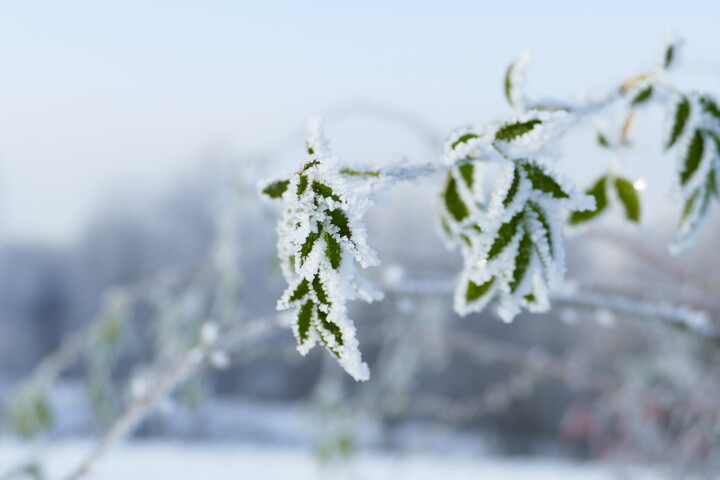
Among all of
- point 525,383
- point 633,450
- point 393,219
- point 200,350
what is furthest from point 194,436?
point 200,350

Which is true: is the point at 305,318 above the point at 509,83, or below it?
below

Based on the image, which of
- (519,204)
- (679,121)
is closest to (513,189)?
(519,204)

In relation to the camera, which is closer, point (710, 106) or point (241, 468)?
point (710, 106)

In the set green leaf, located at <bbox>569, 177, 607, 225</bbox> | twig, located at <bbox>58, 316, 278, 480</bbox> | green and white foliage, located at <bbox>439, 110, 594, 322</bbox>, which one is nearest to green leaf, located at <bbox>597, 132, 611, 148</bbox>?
green leaf, located at <bbox>569, 177, 607, 225</bbox>

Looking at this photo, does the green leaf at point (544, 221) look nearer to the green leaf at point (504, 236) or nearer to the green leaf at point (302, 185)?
the green leaf at point (504, 236)

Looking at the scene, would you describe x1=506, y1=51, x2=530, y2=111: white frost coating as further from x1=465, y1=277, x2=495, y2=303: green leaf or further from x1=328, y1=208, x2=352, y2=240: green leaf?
x1=328, y1=208, x2=352, y2=240: green leaf

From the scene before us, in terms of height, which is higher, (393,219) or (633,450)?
(393,219)

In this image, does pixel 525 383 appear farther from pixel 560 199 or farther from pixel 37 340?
pixel 37 340

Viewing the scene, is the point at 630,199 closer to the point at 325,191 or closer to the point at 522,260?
the point at 522,260
